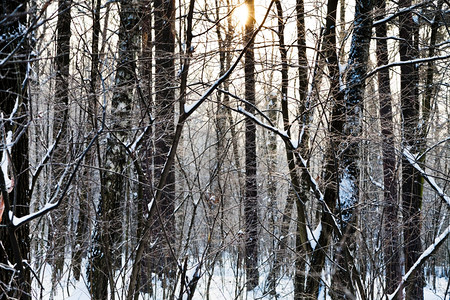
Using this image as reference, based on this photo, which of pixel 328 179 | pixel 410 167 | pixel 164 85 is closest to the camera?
pixel 164 85

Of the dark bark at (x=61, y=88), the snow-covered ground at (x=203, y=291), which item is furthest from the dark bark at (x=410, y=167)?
the dark bark at (x=61, y=88)

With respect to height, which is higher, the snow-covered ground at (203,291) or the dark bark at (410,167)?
the dark bark at (410,167)

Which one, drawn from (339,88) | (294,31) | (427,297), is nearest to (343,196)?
(339,88)

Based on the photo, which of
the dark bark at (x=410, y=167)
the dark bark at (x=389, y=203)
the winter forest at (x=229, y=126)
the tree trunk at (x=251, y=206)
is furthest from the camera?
the tree trunk at (x=251, y=206)

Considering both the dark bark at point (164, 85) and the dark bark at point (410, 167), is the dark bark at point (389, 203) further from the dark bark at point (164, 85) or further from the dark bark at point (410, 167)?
the dark bark at point (164, 85)

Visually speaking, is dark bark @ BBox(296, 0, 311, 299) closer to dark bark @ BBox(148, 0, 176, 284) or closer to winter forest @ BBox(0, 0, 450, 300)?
winter forest @ BBox(0, 0, 450, 300)

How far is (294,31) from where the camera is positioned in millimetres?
5598

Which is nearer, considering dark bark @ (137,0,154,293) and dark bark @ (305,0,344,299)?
dark bark @ (137,0,154,293)

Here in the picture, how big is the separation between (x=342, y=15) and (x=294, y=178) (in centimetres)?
872

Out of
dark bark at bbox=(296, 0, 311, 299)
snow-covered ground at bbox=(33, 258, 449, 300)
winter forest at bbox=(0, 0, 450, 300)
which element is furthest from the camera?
snow-covered ground at bbox=(33, 258, 449, 300)

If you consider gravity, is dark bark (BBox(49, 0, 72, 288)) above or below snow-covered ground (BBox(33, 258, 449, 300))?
above

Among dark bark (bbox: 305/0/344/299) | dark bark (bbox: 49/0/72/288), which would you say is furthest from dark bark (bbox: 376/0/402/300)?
dark bark (bbox: 49/0/72/288)

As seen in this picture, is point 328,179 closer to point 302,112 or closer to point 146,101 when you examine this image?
point 302,112

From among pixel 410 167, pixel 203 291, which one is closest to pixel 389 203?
pixel 410 167
